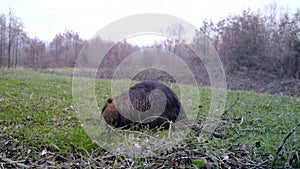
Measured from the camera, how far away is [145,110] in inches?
109

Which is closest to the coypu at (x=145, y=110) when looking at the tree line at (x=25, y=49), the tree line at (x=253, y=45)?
the tree line at (x=253, y=45)

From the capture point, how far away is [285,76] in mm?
11945

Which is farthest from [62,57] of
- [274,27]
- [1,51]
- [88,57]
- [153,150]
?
[153,150]

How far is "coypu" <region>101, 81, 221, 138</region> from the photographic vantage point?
2695 mm

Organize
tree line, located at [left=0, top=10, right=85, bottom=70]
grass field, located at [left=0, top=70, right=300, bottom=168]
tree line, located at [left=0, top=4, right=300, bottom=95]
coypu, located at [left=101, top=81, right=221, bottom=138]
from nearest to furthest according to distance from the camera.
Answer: grass field, located at [left=0, top=70, right=300, bottom=168] → coypu, located at [left=101, top=81, right=221, bottom=138] → tree line, located at [left=0, top=4, right=300, bottom=95] → tree line, located at [left=0, top=10, right=85, bottom=70]

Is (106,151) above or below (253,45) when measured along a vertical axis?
below

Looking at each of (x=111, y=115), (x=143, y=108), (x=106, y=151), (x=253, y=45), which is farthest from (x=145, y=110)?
(x=253, y=45)

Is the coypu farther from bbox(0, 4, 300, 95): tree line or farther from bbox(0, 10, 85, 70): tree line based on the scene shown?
bbox(0, 10, 85, 70): tree line

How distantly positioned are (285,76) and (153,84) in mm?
10982

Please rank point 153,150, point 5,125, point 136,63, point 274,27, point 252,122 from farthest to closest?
point 274,27
point 136,63
point 252,122
point 5,125
point 153,150

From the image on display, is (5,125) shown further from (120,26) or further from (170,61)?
(170,61)

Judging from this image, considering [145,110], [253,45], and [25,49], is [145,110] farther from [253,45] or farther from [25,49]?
[25,49]

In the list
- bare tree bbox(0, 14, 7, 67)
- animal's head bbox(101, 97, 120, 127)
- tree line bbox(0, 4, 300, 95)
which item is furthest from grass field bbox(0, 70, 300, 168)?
bare tree bbox(0, 14, 7, 67)

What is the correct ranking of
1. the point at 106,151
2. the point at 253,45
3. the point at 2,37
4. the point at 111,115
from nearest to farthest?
the point at 106,151 → the point at 111,115 → the point at 253,45 → the point at 2,37
